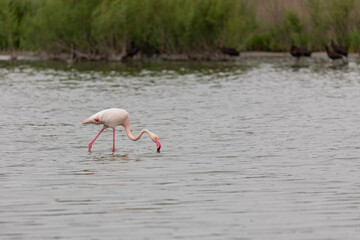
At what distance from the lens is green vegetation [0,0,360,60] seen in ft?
240

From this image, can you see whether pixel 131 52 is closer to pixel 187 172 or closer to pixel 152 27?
pixel 152 27

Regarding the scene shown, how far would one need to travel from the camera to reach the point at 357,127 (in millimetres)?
20078

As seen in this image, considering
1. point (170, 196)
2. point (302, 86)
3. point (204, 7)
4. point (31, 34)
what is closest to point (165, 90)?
point (302, 86)

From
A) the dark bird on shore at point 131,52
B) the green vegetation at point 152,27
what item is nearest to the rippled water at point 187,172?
the green vegetation at point 152,27

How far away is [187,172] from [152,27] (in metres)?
65.4

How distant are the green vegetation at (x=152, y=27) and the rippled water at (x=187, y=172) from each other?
4487cm

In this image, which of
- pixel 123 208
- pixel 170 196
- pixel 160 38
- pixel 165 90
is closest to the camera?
pixel 123 208

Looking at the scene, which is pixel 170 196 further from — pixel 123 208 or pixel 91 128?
pixel 91 128

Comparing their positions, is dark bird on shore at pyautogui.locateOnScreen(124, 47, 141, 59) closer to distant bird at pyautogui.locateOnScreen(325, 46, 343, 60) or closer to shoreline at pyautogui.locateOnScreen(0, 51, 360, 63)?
shoreline at pyautogui.locateOnScreen(0, 51, 360, 63)

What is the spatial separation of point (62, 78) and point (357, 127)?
1122 inches

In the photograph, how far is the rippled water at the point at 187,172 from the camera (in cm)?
920

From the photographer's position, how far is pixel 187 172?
13.0 m

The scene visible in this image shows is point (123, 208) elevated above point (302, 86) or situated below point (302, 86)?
above

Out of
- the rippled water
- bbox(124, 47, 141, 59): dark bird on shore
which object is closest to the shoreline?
bbox(124, 47, 141, 59): dark bird on shore
